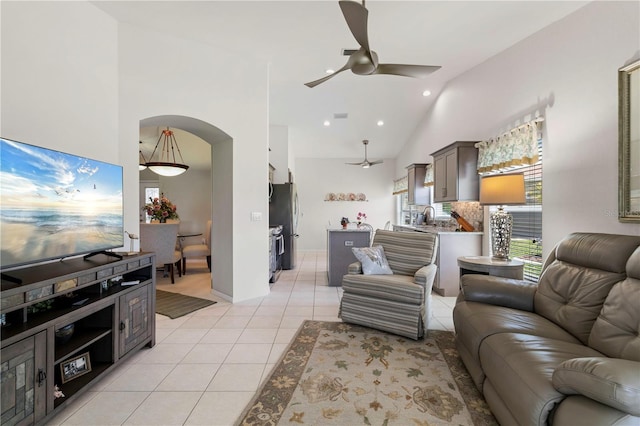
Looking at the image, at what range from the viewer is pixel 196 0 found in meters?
2.61

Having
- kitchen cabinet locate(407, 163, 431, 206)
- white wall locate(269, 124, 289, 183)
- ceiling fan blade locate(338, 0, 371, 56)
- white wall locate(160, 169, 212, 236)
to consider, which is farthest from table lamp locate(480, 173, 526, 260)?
white wall locate(160, 169, 212, 236)

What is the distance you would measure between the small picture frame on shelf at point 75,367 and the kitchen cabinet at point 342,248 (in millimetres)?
3133

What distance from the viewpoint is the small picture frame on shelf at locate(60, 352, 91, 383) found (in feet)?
5.77

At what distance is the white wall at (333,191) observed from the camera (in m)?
8.39

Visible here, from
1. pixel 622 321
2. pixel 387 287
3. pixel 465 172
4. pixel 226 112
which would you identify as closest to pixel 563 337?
pixel 622 321

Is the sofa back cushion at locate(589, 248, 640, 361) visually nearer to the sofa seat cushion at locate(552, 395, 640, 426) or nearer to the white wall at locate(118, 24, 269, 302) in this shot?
the sofa seat cushion at locate(552, 395, 640, 426)

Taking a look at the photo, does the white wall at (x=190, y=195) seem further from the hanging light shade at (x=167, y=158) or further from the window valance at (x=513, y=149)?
the window valance at (x=513, y=149)

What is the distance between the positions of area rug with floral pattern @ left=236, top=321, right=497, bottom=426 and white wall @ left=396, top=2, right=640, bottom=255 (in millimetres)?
1647

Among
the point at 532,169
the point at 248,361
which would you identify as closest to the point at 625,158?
the point at 532,169

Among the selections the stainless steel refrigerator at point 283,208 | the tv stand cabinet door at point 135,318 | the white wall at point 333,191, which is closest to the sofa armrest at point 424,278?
the tv stand cabinet door at point 135,318

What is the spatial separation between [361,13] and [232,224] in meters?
2.69

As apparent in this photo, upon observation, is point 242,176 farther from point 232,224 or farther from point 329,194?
point 329,194

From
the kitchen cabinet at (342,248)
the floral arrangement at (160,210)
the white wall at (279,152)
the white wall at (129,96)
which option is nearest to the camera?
the white wall at (129,96)

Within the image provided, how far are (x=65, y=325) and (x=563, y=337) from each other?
301 centimetres
